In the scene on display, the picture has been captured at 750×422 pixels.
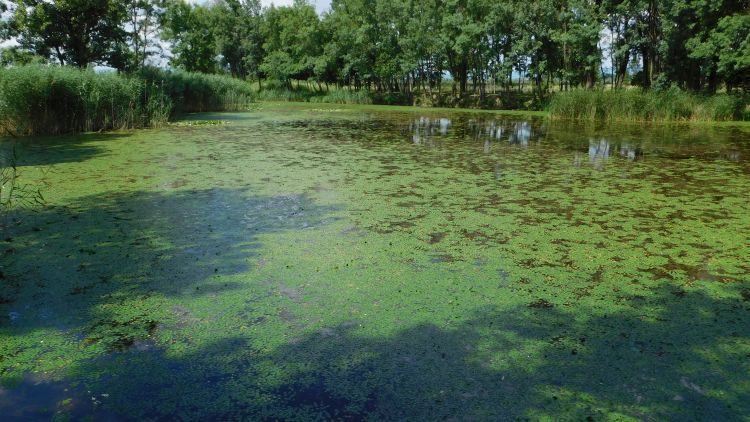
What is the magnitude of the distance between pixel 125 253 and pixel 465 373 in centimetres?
299

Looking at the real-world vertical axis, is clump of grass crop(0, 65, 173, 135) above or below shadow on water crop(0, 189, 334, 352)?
above

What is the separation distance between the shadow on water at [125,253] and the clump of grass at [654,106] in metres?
14.3

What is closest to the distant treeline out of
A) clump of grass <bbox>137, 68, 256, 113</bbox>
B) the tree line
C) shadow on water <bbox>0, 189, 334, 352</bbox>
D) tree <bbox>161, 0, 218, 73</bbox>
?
clump of grass <bbox>137, 68, 256, 113</bbox>

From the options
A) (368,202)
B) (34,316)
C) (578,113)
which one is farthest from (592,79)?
(34,316)

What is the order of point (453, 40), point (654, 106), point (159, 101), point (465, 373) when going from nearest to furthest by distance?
point (465, 373) < point (159, 101) < point (654, 106) < point (453, 40)

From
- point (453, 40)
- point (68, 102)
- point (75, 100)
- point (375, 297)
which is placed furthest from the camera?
point (453, 40)

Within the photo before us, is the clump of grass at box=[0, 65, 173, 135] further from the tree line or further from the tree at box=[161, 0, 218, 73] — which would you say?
the tree at box=[161, 0, 218, 73]

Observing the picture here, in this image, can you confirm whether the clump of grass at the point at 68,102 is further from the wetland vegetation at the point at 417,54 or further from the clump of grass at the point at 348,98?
the clump of grass at the point at 348,98

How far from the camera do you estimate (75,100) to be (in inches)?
460

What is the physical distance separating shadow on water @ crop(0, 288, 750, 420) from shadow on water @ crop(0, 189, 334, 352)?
1.95 feet

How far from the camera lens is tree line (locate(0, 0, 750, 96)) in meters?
19.4

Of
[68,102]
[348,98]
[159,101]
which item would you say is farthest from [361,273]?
[348,98]

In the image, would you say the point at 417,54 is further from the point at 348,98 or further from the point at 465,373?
the point at 465,373

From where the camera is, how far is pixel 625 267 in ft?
12.3
